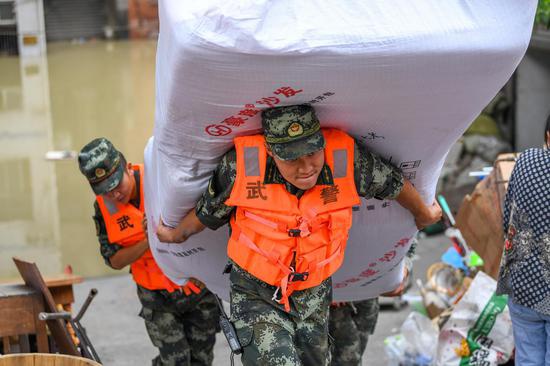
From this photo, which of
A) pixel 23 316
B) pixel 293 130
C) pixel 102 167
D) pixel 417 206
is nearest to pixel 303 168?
pixel 293 130

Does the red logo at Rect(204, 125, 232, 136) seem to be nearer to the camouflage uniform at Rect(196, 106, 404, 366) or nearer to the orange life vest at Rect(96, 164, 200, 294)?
the camouflage uniform at Rect(196, 106, 404, 366)

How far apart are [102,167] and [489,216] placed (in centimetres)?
216

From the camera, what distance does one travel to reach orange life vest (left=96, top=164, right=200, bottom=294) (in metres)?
4.56

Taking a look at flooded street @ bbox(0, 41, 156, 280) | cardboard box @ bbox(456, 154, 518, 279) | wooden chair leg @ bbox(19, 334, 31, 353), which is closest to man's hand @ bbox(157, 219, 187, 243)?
wooden chair leg @ bbox(19, 334, 31, 353)

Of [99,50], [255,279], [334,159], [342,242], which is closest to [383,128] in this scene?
[334,159]

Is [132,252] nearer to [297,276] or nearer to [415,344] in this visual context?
[297,276]

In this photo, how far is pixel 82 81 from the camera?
598 inches

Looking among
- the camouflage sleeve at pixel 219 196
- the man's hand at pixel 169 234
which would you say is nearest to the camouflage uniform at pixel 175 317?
the man's hand at pixel 169 234

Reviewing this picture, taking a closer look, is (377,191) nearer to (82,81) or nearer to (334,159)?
(334,159)

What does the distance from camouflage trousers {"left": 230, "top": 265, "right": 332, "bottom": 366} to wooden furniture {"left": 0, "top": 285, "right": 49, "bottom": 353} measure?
1145 millimetres

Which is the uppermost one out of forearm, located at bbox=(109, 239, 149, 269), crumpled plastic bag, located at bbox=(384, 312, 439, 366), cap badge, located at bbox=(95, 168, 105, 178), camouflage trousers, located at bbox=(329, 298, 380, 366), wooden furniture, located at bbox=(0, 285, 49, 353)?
cap badge, located at bbox=(95, 168, 105, 178)

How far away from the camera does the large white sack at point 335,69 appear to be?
10.0 feet

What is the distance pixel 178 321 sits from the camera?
4.79m

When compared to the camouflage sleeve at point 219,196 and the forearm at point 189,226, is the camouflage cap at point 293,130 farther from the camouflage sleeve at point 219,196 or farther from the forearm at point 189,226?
the forearm at point 189,226
